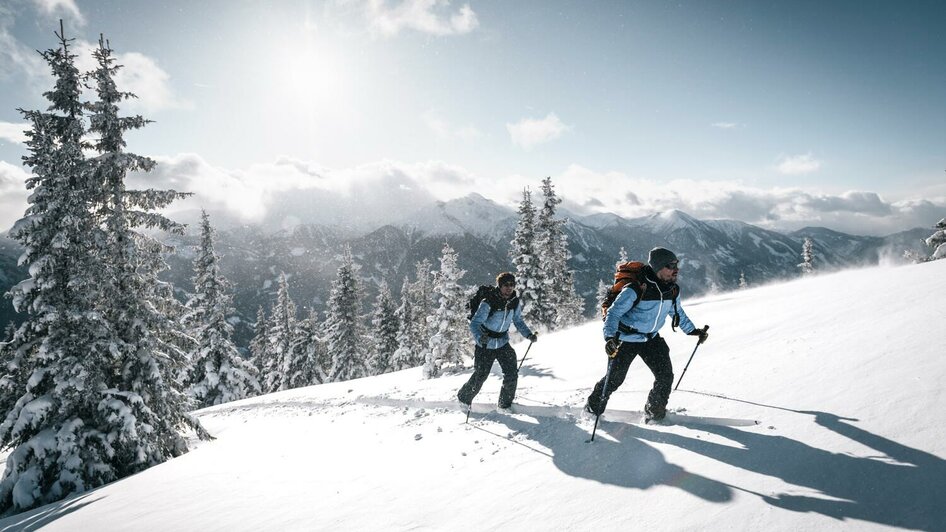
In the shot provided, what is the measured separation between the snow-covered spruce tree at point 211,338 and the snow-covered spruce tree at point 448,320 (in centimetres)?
1411

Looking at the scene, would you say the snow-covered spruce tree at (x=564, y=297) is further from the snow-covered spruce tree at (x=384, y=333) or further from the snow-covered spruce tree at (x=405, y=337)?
the snow-covered spruce tree at (x=384, y=333)

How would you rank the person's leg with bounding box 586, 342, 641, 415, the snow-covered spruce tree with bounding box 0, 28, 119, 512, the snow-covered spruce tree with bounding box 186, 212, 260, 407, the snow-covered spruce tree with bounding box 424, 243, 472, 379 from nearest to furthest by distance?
the person's leg with bounding box 586, 342, 641, 415 < the snow-covered spruce tree with bounding box 0, 28, 119, 512 < the snow-covered spruce tree with bounding box 424, 243, 472, 379 < the snow-covered spruce tree with bounding box 186, 212, 260, 407

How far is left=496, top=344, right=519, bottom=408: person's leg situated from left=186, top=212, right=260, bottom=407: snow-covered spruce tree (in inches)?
1022

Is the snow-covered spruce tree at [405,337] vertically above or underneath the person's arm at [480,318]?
underneath

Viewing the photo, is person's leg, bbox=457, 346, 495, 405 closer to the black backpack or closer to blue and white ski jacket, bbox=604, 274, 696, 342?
the black backpack

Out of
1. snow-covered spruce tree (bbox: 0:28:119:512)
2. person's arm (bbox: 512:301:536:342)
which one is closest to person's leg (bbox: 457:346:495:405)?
person's arm (bbox: 512:301:536:342)

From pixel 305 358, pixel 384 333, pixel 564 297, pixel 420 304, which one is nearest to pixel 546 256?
pixel 564 297

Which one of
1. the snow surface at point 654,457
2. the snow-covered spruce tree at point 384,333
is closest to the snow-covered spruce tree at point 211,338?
the snow-covered spruce tree at point 384,333

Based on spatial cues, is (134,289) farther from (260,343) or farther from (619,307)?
(260,343)

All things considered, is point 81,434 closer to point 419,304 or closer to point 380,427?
point 380,427

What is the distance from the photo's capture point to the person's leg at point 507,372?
7.51 metres

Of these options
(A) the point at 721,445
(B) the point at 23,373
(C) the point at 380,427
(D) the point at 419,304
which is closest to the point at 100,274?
(B) the point at 23,373

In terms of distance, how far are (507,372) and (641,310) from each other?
3.01 meters

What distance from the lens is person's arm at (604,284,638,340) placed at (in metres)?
5.20
